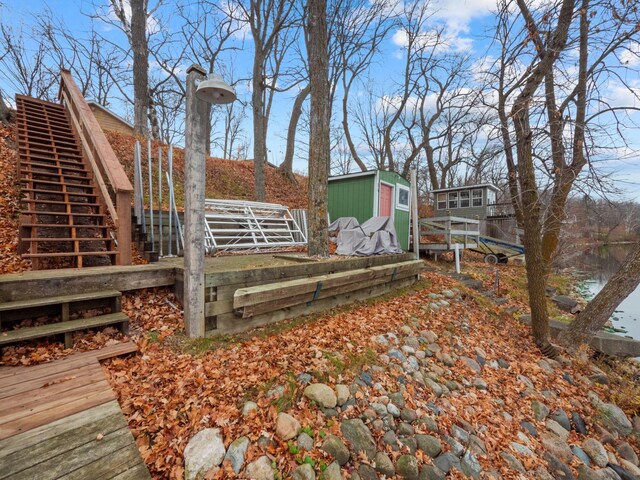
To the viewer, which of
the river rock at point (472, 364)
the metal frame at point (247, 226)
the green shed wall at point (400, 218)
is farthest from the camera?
the green shed wall at point (400, 218)

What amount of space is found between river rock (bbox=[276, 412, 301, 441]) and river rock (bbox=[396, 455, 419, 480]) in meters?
0.87

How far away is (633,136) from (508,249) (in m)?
9.43

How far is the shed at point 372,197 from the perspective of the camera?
7871mm

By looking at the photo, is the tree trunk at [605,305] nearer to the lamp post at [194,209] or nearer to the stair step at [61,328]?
the lamp post at [194,209]

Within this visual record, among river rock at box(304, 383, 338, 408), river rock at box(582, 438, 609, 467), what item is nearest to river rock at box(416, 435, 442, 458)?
river rock at box(304, 383, 338, 408)

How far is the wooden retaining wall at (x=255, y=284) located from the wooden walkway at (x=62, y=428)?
104 cm

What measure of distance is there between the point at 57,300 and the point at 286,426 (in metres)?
2.25

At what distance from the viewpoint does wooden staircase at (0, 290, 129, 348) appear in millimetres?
2254

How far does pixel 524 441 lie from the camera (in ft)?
9.30

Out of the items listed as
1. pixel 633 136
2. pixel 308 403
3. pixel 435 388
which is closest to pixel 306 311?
pixel 308 403

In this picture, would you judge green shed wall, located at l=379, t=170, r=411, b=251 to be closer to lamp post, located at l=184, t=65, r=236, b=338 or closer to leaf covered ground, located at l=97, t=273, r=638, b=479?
leaf covered ground, located at l=97, t=273, r=638, b=479

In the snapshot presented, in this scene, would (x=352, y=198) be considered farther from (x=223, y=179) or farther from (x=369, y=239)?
(x=223, y=179)

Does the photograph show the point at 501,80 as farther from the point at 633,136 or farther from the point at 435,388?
the point at 435,388

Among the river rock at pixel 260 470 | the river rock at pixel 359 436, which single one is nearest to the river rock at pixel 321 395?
the river rock at pixel 359 436
